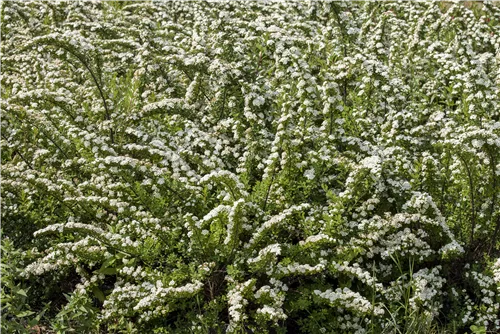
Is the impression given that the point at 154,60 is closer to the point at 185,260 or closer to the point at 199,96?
the point at 199,96

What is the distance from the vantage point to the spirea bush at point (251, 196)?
3.41 metres

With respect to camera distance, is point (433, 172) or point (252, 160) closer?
point (433, 172)

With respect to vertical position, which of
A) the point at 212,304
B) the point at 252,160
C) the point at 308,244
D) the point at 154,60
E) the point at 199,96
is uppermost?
the point at 154,60

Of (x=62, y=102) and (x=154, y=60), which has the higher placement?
(x=154, y=60)

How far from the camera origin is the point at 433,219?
3.65 m

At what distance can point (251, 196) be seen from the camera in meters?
3.71

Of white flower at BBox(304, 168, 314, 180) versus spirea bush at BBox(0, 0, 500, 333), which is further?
white flower at BBox(304, 168, 314, 180)

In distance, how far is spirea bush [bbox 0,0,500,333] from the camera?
11.2 ft

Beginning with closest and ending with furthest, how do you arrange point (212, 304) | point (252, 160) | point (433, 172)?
point (212, 304) → point (433, 172) → point (252, 160)

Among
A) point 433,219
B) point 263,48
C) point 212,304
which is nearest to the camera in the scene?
point 212,304

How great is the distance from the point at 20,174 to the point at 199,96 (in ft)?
5.86

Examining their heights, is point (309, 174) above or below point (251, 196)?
above

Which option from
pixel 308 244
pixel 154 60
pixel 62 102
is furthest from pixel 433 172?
pixel 62 102

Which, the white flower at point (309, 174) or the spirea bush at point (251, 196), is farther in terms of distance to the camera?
the white flower at point (309, 174)
